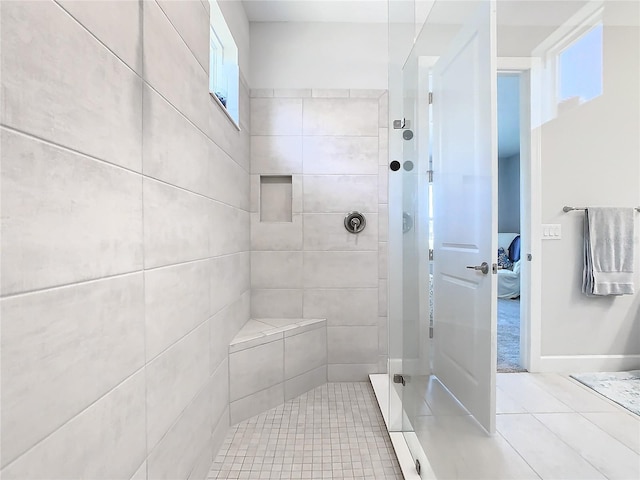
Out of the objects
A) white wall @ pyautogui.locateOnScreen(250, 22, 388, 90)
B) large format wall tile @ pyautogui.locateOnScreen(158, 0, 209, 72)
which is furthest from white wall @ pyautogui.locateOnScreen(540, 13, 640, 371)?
white wall @ pyautogui.locateOnScreen(250, 22, 388, 90)

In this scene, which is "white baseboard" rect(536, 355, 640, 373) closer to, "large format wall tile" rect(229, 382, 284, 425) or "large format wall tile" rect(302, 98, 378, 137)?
"large format wall tile" rect(229, 382, 284, 425)

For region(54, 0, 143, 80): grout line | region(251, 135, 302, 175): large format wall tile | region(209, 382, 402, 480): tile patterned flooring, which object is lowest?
region(209, 382, 402, 480): tile patterned flooring

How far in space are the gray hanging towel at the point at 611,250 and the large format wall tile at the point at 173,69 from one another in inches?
55.7

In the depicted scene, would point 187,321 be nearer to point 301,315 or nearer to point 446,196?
point 446,196

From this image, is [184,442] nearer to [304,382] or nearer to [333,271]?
[304,382]

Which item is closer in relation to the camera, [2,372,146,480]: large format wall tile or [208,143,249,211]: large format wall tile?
[2,372,146,480]: large format wall tile

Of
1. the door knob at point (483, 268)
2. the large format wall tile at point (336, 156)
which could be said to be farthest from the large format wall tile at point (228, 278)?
the door knob at point (483, 268)

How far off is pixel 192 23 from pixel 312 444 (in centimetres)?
214

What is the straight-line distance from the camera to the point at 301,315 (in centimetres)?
285

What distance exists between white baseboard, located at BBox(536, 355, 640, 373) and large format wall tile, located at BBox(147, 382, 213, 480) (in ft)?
4.71

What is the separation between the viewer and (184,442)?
1414mm

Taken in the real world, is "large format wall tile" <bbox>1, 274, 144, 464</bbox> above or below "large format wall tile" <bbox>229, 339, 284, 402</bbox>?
above

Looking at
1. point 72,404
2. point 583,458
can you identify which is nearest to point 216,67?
point 72,404

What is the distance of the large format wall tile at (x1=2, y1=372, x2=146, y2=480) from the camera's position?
0.67m
